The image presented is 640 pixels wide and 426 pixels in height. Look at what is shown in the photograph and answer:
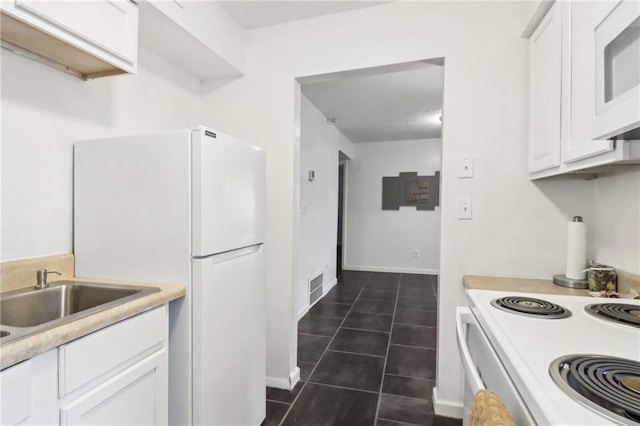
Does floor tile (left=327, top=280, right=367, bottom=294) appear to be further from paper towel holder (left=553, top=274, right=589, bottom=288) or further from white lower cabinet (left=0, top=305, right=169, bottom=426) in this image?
white lower cabinet (left=0, top=305, right=169, bottom=426)

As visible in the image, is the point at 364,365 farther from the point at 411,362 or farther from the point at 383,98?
the point at 383,98

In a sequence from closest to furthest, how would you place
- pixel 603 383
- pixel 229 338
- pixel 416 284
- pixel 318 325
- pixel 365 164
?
1. pixel 603 383
2. pixel 229 338
3. pixel 318 325
4. pixel 416 284
5. pixel 365 164

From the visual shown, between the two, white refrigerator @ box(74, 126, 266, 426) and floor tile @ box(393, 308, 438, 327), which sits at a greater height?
white refrigerator @ box(74, 126, 266, 426)

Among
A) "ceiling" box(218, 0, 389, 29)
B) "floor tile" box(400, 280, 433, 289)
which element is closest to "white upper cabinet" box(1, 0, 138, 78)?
"ceiling" box(218, 0, 389, 29)

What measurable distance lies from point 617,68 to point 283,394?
7.69 feet

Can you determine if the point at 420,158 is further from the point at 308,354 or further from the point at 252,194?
the point at 252,194

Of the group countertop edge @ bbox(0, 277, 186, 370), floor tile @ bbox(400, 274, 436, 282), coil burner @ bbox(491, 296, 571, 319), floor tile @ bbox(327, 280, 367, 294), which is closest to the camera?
countertop edge @ bbox(0, 277, 186, 370)

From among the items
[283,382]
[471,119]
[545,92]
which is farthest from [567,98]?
[283,382]

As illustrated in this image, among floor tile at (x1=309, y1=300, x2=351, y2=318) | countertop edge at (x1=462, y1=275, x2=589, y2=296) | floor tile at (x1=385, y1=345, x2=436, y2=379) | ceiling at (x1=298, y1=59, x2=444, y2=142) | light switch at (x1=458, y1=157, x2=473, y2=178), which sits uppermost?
ceiling at (x1=298, y1=59, x2=444, y2=142)

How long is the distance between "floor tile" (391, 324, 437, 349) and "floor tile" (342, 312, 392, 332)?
12 cm

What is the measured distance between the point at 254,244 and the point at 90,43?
1.10m

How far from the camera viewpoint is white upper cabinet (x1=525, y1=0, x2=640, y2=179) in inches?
41.8

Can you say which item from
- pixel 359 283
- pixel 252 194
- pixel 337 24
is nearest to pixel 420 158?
pixel 359 283

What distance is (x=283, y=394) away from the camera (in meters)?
2.19
